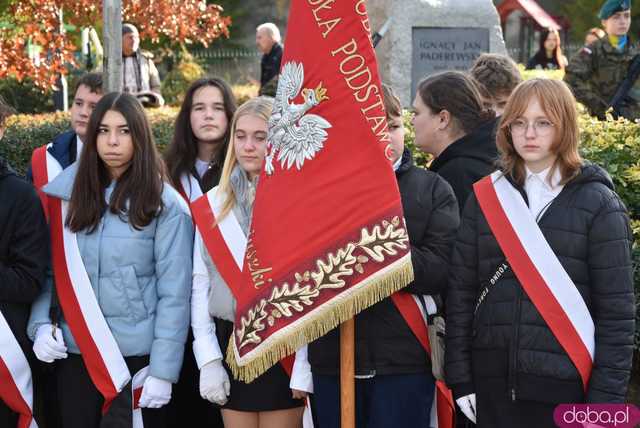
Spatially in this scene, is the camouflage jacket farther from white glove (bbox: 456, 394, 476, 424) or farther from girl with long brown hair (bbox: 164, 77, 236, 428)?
white glove (bbox: 456, 394, 476, 424)

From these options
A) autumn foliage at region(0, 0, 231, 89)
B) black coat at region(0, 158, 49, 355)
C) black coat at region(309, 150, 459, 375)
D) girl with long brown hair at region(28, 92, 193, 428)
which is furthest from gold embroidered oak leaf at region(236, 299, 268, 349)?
autumn foliage at region(0, 0, 231, 89)

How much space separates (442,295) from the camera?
4.16m

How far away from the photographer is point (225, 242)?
4.30 m

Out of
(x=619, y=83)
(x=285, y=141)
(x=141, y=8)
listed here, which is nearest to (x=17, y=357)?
(x=285, y=141)

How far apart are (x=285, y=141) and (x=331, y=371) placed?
2.95ft

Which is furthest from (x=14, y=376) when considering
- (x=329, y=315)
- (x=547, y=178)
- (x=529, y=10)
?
(x=529, y=10)

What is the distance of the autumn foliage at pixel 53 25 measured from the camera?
30.4 ft

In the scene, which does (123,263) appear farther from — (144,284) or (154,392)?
(154,392)

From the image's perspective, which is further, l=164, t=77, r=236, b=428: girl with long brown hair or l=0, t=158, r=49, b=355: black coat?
l=164, t=77, r=236, b=428: girl with long brown hair

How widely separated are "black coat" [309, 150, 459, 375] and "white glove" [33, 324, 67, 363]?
1.06 meters

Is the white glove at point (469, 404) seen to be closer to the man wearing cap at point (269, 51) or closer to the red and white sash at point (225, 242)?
the red and white sash at point (225, 242)

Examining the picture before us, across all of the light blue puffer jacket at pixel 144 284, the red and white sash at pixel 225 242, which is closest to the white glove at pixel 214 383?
the light blue puffer jacket at pixel 144 284

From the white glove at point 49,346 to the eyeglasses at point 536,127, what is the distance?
198 centimetres

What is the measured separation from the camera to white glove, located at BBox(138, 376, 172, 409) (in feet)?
14.0
